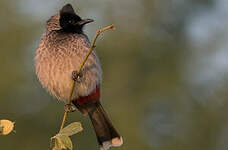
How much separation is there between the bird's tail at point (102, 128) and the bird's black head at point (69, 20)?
767 mm

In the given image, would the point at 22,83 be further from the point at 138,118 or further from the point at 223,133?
the point at 223,133

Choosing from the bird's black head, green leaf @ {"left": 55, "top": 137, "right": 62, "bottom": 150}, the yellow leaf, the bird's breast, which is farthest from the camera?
the bird's black head

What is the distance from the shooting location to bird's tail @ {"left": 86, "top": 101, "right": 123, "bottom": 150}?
454cm

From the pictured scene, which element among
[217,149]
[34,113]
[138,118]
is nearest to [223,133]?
[217,149]

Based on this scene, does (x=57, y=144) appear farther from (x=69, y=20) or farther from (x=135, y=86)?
(x=135, y=86)

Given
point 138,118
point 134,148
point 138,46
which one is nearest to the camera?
point 134,148

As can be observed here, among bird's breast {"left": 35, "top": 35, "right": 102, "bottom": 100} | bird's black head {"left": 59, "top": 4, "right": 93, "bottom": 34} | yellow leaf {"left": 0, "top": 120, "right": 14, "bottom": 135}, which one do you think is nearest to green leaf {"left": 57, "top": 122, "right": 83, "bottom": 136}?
yellow leaf {"left": 0, "top": 120, "right": 14, "bottom": 135}

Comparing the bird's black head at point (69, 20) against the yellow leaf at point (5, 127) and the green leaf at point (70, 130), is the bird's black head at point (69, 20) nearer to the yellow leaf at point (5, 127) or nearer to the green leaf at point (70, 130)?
the green leaf at point (70, 130)

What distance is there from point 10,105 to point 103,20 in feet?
8.97

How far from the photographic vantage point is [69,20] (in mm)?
4344

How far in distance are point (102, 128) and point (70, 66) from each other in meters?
0.92

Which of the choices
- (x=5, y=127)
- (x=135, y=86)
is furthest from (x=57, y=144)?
(x=135, y=86)

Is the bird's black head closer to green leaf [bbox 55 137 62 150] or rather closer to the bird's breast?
the bird's breast

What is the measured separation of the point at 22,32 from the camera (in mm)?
Result: 9453
